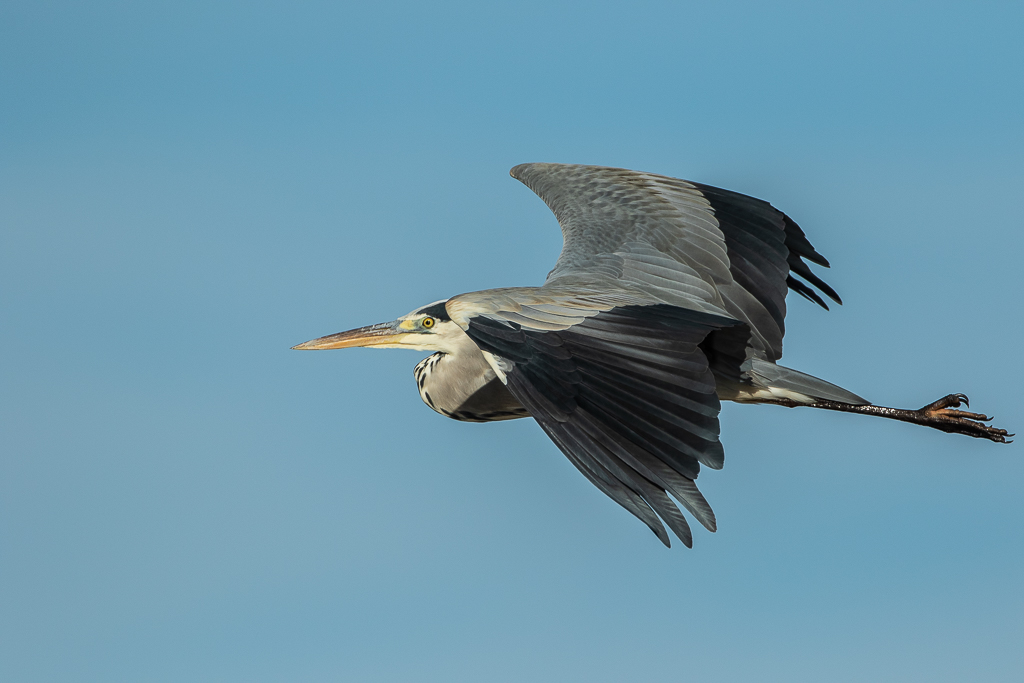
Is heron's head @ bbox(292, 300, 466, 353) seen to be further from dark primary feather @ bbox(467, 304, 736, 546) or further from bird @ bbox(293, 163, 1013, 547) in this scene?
dark primary feather @ bbox(467, 304, 736, 546)

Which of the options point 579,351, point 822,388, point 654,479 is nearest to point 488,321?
point 579,351

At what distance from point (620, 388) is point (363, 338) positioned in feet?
8.37

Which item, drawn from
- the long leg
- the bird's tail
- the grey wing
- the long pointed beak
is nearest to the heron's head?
the long pointed beak

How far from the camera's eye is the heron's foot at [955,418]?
25.0 feet

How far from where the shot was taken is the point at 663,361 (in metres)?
5.50

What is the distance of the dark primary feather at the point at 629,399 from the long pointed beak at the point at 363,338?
64.4 inches

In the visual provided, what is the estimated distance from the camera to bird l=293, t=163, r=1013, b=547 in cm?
525

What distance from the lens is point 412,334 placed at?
24.2 ft

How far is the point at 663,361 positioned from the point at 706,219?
10.9 feet

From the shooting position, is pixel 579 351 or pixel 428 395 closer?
pixel 579 351

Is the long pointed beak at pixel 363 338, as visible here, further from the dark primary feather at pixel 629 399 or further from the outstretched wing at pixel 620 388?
the dark primary feather at pixel 629 399

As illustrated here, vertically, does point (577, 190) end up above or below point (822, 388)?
above

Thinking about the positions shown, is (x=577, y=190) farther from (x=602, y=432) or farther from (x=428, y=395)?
(x=602, y=432)

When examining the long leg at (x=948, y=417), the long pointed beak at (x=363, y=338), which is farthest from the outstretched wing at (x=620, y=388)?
the long leg at (x=948, y=417)
